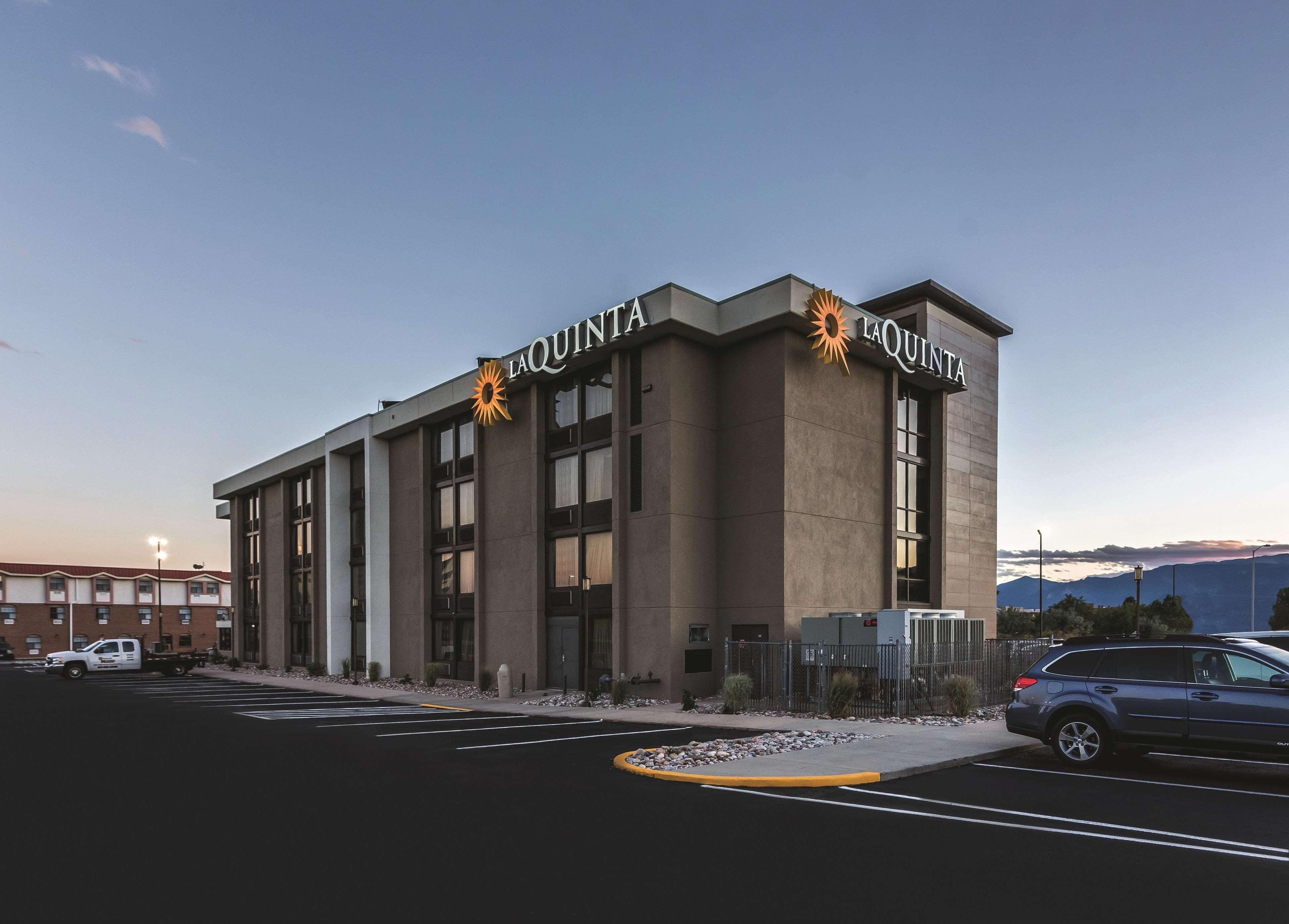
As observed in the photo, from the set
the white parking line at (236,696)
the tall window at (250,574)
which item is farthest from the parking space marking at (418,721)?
the tall window at (250,574)

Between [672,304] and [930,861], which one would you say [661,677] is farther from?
[930,861]

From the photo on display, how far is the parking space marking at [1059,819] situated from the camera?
8.33m

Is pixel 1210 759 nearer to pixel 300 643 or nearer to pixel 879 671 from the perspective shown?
pixel 879 671

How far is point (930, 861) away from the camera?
7859mm

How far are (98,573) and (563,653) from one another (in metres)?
85.0

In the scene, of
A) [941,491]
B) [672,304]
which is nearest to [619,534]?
[672,304]

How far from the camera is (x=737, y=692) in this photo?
21.1 meters

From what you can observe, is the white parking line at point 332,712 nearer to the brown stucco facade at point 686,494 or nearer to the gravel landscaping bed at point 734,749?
the brown stucco facade at point 686,494

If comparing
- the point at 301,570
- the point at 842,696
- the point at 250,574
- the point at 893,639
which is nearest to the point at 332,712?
the point at 842,696

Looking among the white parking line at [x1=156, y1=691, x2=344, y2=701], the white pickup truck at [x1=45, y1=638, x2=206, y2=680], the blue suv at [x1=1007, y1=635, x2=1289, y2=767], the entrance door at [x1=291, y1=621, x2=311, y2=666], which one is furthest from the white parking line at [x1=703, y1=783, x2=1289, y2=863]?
the white pickup truck at [x1=45, y1=638, x2=206, y2=680]

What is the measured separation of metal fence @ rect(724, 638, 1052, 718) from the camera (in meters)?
19.4

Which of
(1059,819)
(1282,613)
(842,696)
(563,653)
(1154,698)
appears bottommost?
(1282,613)

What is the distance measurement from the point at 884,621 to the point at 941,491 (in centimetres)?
1127

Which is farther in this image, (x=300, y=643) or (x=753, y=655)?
(x=300, y=643)
